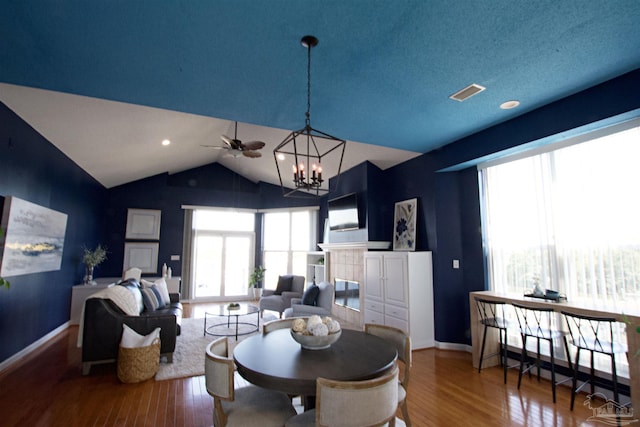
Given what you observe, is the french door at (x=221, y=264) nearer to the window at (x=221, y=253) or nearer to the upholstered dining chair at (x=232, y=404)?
the window at (x=221, y=253)

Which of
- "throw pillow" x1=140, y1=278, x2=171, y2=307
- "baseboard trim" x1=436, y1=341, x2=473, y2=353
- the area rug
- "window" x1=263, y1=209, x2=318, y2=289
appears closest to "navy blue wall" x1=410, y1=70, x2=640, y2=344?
"baseboard trim" x1=436, y1=341, x2=473, y2=353

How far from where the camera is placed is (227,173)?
902 cm

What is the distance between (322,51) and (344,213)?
431 cm

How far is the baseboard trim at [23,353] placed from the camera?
3518 millimetres

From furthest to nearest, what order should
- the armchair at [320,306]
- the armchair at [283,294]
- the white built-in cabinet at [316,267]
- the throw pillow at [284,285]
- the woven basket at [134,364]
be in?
the white built-in cabinet at [316,267]
the throw pillow at [284,285]
the armchair at [283,294]
the armchair at [320,306]
the woven basket at [134,364]

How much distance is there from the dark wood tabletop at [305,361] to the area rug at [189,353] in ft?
5.92

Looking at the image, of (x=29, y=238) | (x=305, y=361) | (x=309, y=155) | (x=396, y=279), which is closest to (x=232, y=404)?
(x=305, y=361)

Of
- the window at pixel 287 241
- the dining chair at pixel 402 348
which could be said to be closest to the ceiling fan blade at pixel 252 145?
the dining chair at pixel 402 348

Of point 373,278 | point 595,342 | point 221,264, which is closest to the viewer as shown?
point 595,342

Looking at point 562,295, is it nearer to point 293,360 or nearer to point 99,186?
point 293,360

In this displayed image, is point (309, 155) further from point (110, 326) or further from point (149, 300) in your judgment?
point (149, 300)

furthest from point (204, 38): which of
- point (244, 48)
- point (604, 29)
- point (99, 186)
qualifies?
point (99, 186)

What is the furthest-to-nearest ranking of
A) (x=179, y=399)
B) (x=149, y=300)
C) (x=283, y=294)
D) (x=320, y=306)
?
(x=283, y=294)
(x=320, y=306)
(x=149, y=300)
(x=179, y=399)

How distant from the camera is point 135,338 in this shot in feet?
11.1
